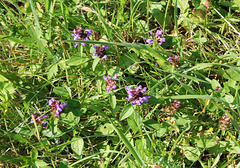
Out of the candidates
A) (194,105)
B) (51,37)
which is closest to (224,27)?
(194,105)

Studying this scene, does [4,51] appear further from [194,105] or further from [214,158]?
[214,158]

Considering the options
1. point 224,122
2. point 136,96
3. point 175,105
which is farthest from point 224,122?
point 136,96

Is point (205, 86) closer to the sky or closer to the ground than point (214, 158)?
closer to the sky

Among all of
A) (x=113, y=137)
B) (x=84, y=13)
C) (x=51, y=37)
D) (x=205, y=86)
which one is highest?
(x=84, y=13)

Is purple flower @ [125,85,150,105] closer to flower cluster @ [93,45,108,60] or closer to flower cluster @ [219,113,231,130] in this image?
flower cluster @ [93,45,108,60]

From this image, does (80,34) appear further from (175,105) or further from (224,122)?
(224,122)

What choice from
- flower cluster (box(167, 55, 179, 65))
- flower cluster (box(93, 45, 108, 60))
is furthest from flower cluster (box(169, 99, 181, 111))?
flower cluster (box(93, 45, 108, 60))

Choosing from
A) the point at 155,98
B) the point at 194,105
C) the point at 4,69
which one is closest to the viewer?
the point at 155,98

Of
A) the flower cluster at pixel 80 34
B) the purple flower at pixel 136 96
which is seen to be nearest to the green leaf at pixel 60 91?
the flower cluster at pixel 80 34
